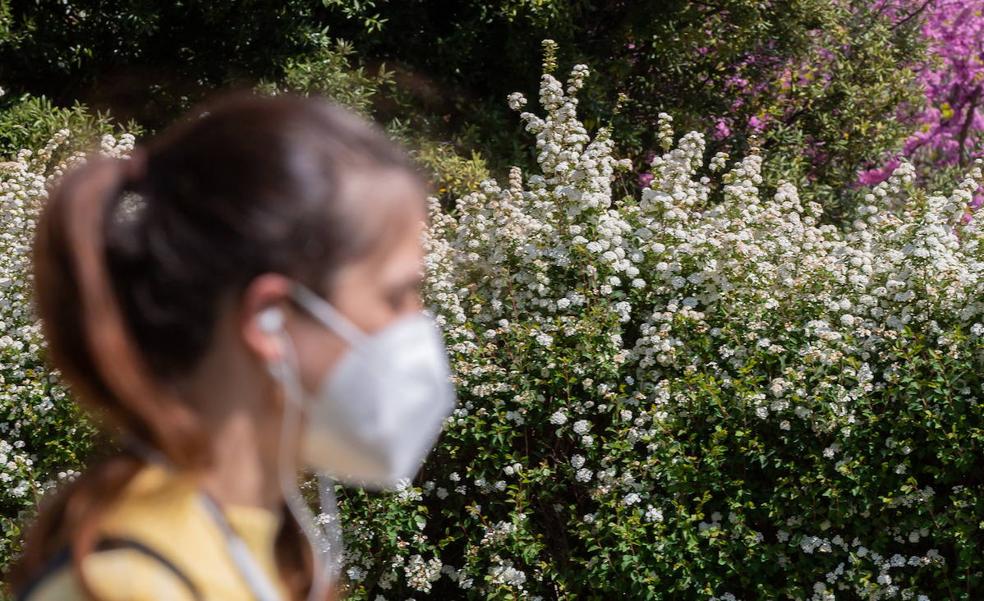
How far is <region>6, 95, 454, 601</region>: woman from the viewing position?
3.85 ft

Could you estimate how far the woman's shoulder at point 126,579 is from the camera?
1.12 m

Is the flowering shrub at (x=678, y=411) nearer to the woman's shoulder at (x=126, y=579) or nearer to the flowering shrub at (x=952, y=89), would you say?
the woman's shoulder at (x=126, y=579)

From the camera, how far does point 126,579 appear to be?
3.67 feet

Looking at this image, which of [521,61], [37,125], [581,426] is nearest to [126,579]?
[581,426]

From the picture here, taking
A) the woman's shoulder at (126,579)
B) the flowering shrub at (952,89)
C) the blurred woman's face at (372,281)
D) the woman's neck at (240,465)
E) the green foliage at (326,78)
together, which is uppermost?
the flowering shrub at (952,89)

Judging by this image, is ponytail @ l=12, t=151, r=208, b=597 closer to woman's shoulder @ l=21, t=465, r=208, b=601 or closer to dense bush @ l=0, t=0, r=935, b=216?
woman's shoulder @ l=21, t=465, r=208, b=601

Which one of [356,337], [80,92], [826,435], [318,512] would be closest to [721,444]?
[826,435]

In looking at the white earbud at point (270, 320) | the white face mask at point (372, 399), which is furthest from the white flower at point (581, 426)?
the white earbud at point (270, 320)

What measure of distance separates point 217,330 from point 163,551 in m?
0.20

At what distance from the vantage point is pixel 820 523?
3.98 m

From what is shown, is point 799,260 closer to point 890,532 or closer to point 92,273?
point 890,532

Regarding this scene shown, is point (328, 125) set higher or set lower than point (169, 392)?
higher

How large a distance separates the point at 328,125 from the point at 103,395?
1.09 ft

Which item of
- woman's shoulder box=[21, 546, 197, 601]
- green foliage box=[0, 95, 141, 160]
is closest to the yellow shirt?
woman's shoulder box=[21, 546, 197, 601]
